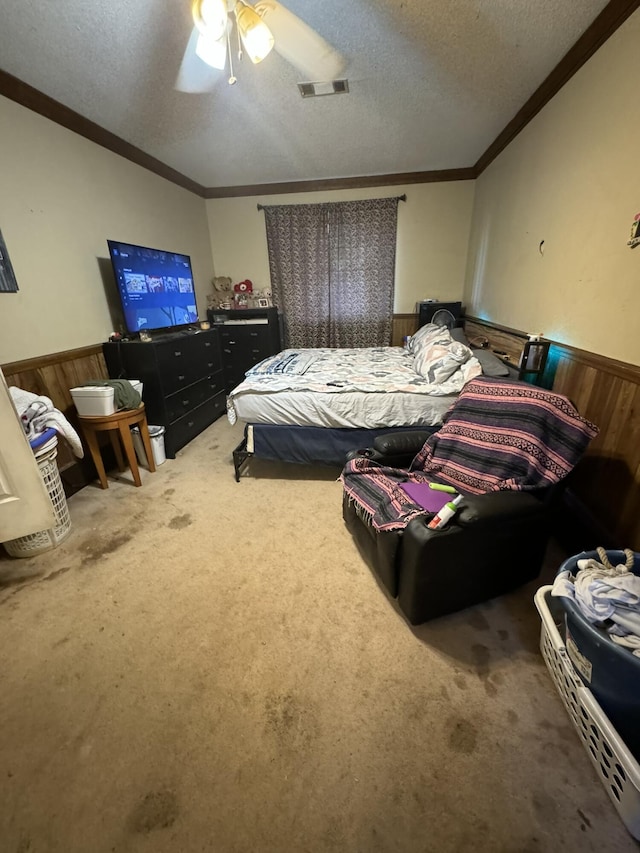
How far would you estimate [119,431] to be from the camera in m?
2.50

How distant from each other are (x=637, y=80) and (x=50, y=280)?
3.43m

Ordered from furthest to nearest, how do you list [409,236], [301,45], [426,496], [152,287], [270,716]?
[409,236] < [152,287] < [301,45] < [426,496] < [270,716]

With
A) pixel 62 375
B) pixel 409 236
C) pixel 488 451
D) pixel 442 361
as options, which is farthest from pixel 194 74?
pixel 409 236

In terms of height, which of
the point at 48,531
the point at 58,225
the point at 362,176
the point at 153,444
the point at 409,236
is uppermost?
the point at 362,176

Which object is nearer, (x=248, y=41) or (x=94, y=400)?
(x=248, y=41)

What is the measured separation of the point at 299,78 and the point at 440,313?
2516mm

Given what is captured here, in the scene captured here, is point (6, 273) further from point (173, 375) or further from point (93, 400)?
point (173, 375)

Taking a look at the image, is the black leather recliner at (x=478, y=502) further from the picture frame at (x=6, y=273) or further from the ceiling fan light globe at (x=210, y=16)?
the picture frame at (x=6, y=273)

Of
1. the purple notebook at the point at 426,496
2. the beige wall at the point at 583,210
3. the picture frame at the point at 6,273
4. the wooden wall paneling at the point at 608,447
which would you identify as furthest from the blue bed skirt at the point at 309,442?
the picture frame at the point at 6,273

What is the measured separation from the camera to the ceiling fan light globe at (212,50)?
4.80 feet

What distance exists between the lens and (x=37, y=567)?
1.80 m

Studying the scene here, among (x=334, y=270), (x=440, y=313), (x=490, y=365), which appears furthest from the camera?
(x=334, y=270)

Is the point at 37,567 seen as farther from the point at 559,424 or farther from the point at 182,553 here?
the point at 559,424

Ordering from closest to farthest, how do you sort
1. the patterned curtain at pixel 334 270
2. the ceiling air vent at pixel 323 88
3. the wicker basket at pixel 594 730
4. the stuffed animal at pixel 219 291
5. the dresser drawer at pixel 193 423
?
the wicker basket at pixel 594 730 → the ceiling air vent at pixel 323 88 → the dresser drawer at pixel 193 423 → the patterned curtain at pixel 334 270 → the stuffed animal at pixel 219 291
